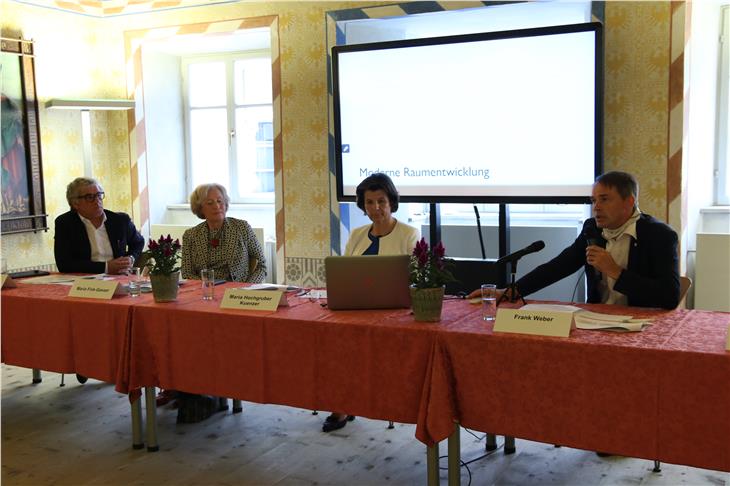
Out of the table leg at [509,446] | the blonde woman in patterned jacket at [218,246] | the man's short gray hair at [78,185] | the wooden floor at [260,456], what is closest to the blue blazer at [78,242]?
the man's short gray hair at [78,185]

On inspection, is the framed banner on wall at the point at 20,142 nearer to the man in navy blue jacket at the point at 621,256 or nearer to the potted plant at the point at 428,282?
the potted plant at the point at 428,282

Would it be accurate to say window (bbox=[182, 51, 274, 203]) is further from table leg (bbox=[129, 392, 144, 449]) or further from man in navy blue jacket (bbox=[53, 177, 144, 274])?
Result: table leg (bbox=[129, 392, 144, 449])

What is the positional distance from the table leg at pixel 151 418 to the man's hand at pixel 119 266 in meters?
1.07

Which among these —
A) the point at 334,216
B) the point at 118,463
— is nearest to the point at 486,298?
the point at 118,463

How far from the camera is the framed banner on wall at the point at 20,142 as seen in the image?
526 cm

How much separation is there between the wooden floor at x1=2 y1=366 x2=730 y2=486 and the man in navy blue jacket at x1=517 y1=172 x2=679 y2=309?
701 millimetres

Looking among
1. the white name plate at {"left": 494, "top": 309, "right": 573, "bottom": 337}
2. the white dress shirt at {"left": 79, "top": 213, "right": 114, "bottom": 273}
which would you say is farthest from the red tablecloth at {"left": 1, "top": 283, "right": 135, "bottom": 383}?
the white name plate at {"left": 494, "top": 309, "right": 573, "bottom": 337}

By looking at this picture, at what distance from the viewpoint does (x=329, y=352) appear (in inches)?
104

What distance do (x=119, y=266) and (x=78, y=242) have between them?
0.44 meters

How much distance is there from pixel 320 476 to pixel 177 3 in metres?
4.09

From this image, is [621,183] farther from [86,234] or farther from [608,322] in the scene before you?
[86,234]

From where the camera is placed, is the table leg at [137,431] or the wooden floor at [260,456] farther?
the table leg at [137,431]

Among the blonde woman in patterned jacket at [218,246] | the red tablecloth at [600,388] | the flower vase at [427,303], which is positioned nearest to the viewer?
the red tablecloth at [600,388]

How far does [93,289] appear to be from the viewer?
3.37m
